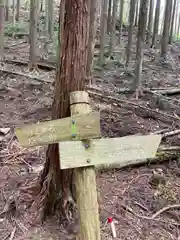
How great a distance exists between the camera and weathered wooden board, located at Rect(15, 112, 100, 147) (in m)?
2.73

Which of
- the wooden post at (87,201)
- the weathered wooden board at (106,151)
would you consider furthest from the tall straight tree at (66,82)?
the weathered wooden board at (106,151)

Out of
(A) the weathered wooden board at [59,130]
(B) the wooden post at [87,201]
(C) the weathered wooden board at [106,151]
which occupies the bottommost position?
(B) the wooden post at [87,201]

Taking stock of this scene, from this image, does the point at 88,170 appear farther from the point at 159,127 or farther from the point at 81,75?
the point at 159,127

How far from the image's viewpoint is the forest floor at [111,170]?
147 inches

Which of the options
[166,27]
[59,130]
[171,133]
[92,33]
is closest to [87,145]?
[59,130]

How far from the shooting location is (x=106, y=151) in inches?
107

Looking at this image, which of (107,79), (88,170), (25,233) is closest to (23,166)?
(25,233)

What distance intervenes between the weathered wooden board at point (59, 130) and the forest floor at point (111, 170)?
130 centimetres

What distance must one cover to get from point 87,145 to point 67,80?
1010mm

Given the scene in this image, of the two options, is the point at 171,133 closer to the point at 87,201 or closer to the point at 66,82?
the point at 66,82

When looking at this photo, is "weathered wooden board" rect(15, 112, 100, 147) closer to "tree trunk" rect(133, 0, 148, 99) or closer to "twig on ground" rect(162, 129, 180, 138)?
"twig on ground" rect(162, 129, 180, 138)

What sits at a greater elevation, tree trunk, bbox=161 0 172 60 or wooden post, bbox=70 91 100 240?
tree trunk, bbox=161 0 172 60

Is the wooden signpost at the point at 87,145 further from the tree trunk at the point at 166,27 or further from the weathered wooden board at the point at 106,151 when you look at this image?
the tree trunk at the point at 166,27

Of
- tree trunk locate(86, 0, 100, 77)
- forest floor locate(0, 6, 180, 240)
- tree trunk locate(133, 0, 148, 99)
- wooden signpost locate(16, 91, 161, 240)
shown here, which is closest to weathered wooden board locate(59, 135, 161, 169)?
wooden signpost locate(16, 91, 161, 240)
